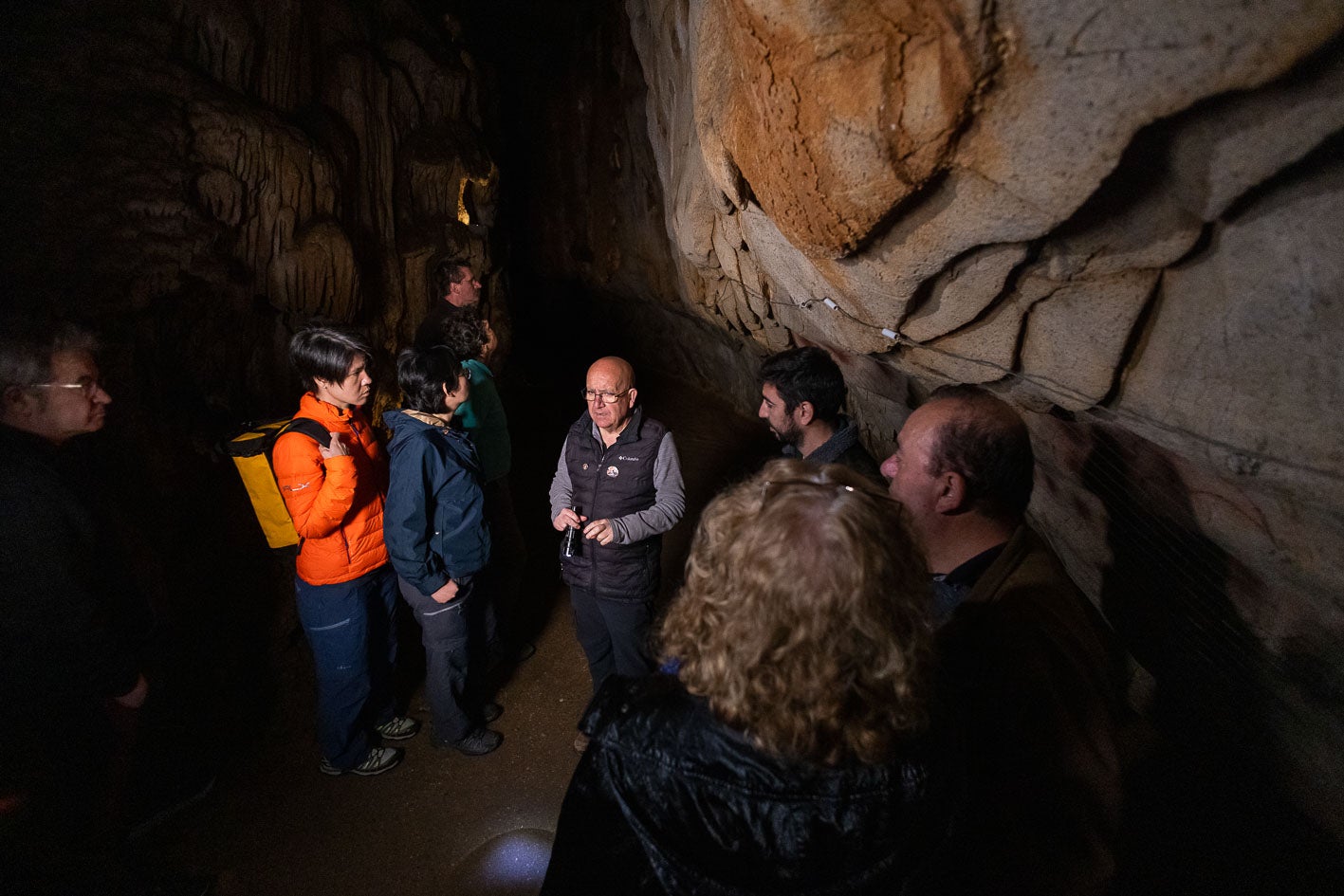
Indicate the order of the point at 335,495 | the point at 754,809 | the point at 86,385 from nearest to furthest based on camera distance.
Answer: the point at 754,809 → the point at 86,385 → the point at 335,495

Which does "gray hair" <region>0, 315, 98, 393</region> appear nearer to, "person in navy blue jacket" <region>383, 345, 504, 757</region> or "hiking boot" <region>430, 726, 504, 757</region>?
"person in navy blue jacket" <region>383, 345, 504, 757</region>

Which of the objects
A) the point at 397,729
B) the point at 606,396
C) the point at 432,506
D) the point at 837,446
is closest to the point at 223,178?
the point at 432,506

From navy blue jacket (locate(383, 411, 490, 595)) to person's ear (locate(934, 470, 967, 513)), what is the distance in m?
2.06

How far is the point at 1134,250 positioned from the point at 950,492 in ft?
2.88

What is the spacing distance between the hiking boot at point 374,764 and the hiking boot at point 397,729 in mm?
131

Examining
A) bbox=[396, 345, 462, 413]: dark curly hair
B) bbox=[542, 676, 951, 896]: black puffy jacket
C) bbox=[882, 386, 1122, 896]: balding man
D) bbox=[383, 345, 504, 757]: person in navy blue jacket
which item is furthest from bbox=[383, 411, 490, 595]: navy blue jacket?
bbox=[882, 386, 1122, 896]: balding man

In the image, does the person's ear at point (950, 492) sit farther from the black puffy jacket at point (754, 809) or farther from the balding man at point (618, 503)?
the balding man at point (618, 503)

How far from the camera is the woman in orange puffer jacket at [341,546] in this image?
2496 mm

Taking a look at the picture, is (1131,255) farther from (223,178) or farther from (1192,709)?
(223,178)

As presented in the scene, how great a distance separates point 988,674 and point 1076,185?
128 cm

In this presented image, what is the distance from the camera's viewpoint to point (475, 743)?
330 cm

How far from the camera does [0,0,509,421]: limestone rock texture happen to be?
3.14m

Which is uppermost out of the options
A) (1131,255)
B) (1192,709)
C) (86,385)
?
(1131,255)

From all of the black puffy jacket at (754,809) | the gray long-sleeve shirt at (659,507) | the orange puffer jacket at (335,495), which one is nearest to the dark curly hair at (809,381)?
the gray long-sleeve shirt at (659,507)
